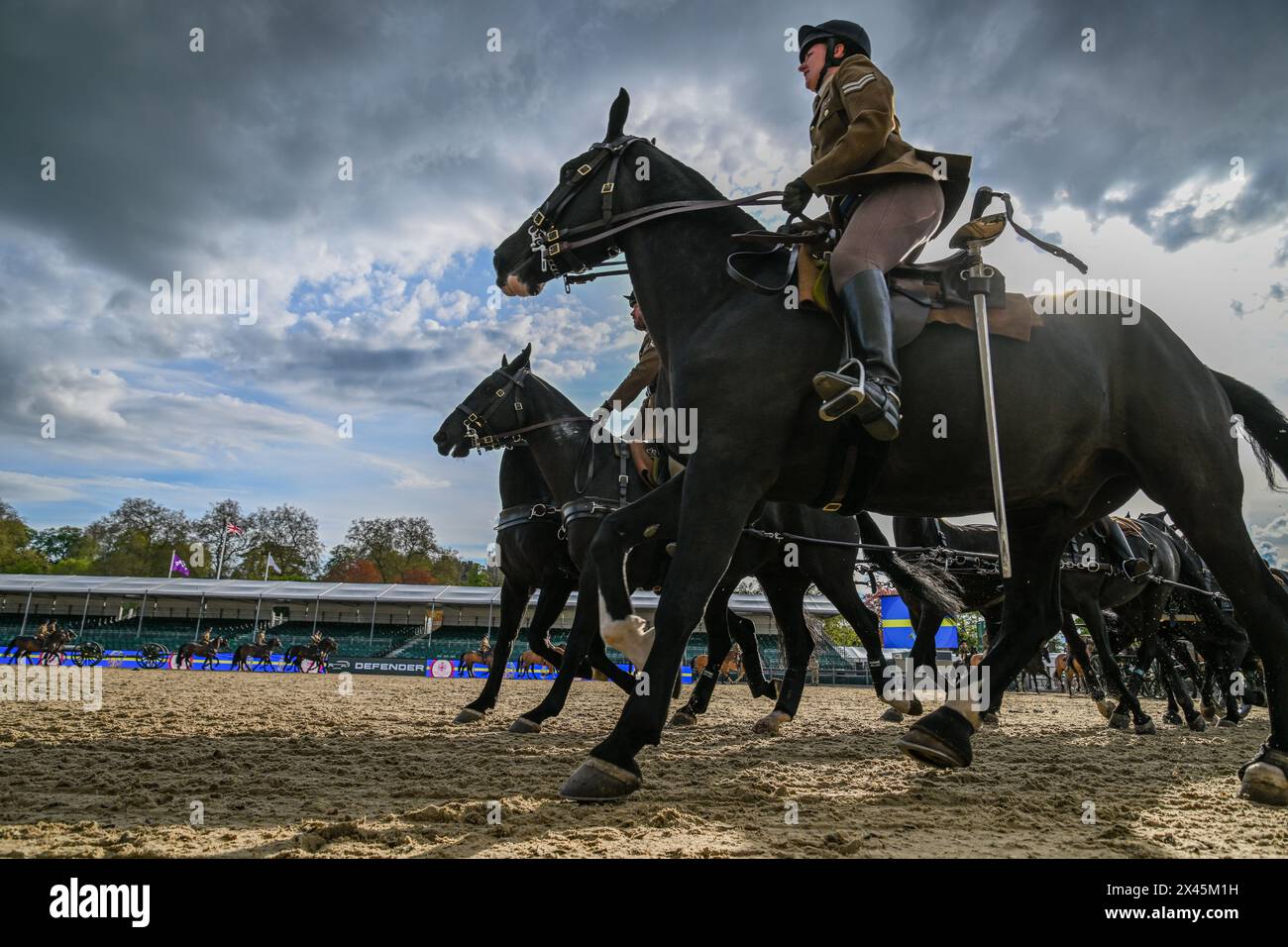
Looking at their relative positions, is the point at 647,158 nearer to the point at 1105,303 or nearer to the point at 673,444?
the point at 673,444

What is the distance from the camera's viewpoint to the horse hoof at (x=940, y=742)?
146 inches

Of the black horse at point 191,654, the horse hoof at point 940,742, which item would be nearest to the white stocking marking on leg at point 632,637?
the horse hoof at point 940,742

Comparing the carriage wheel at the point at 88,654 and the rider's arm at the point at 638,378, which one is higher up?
the rider's arm at the point at 638,378

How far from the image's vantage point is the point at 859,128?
418cm

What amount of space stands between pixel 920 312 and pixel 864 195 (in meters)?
0.79

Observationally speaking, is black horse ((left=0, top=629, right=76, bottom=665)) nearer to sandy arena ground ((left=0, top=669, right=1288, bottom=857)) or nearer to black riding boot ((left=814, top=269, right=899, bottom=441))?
sandy arena ground ((left=0, top=669, right=1288, bottom=857))

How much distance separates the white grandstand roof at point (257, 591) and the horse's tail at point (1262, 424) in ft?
139

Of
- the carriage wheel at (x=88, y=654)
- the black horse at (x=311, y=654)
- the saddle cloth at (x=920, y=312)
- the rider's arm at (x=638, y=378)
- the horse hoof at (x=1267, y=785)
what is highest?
the rider's arm at (x=638, y=378)

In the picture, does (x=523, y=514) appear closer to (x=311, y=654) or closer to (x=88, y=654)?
(x=88, y=654)

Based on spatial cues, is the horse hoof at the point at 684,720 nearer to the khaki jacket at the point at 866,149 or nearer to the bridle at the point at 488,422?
the bridle at the point at 488,422

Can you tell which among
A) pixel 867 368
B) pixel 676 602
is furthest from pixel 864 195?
pixel 676 602

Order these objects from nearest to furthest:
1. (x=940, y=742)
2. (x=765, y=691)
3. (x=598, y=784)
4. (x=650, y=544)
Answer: (x=598, y=784)
(x=940, y=742)
(x=650, y=544)
(x=765, y=691)

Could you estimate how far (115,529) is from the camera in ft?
265
